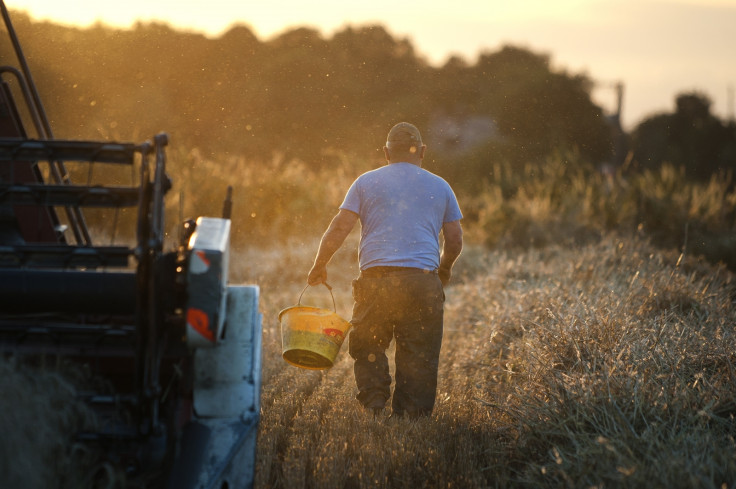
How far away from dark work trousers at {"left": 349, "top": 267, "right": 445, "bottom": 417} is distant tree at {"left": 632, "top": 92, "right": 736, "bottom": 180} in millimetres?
43957

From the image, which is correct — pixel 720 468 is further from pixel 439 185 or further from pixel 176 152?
pixel 176 152

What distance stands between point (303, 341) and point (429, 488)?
5.25ft

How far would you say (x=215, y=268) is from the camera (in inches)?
126

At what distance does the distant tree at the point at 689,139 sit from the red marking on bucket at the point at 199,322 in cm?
4630

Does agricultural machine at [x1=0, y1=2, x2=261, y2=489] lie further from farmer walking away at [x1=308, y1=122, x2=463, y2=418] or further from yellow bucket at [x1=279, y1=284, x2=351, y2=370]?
farmer walking away at [x1=308, y1=122, x2=463, y2=418]

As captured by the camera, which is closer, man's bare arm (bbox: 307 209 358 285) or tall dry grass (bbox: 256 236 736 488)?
tall dry grass (bbox: 256 236 736 488)

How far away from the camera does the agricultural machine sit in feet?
A: 10.6

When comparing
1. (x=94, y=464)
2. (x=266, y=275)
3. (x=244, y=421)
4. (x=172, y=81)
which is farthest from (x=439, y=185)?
(x=172, y=81)

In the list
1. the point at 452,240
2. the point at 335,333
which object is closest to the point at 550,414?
the point at 335,333

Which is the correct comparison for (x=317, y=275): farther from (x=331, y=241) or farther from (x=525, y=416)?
(x=525, y=416)

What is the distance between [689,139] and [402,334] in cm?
5317

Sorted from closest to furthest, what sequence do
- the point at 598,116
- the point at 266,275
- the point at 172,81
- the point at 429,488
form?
the point at 429,488 → the point at 266,275 → the point at 172,81 → the point at 598,116

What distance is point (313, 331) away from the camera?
204 inches

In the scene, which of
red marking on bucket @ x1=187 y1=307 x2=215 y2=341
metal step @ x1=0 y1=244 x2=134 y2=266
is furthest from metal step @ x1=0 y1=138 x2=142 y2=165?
red marking on bucket @ x1=187 y1=307 x2=215 y2=341
